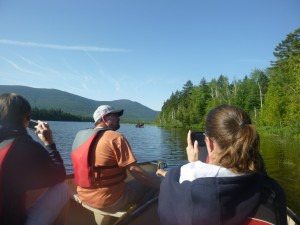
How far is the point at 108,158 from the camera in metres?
3.53

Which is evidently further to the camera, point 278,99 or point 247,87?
point 247,87

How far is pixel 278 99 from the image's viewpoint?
39.0 meters

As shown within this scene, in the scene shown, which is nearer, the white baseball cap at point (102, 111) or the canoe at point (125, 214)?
the canoe at point (125, 214)

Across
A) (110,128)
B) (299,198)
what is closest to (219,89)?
(299,198)

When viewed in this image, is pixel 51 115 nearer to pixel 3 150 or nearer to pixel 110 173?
pixel 110 173

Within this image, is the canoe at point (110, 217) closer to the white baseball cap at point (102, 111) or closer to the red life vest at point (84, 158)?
the red life vest at point (84, 158)

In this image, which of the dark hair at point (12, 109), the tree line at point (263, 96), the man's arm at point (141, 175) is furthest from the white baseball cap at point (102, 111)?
the tree line at point (263, 96)

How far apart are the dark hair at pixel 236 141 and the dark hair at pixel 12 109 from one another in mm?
1607

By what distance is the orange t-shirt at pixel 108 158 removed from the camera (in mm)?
3516

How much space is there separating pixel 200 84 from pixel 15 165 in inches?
2833

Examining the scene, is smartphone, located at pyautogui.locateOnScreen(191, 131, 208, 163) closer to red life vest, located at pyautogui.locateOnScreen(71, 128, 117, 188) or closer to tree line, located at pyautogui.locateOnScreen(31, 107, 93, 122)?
red life vest, located at pyautogui.locateOnScreen(71, 128, 117, 188)

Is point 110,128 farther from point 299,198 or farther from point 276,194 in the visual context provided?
point 299,198

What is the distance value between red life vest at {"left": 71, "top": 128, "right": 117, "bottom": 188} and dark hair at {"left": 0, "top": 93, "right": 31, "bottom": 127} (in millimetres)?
1172

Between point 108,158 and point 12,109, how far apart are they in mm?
1407
